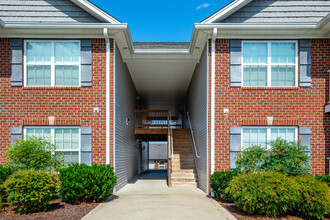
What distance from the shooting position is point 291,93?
948 cm

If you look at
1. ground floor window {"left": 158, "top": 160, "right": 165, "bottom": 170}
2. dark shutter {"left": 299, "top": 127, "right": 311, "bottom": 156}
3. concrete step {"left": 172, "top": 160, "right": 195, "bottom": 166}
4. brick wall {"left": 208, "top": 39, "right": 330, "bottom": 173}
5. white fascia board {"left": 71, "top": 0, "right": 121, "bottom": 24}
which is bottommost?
ground floor window {"left": 158, "top": 160, "right": 165, "bottom": 170}

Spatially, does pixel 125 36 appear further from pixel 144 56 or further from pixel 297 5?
pixel 297 5

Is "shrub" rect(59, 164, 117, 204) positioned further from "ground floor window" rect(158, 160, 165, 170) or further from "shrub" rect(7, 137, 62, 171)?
"ground floor window" rect(158, 160, 165, 170)

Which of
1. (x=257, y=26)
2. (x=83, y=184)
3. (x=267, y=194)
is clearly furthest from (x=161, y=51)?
(x=267, y=194)

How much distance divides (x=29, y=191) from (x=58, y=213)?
0.79 meters

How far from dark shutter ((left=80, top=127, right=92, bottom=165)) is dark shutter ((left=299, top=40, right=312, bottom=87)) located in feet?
21.9

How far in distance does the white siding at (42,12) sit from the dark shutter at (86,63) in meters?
0.93

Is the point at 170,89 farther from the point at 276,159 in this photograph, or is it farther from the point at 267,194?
the point at 267,194

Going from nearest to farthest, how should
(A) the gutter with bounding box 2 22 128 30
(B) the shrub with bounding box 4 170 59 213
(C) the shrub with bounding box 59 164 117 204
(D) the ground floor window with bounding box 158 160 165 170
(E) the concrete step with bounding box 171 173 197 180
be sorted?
1. (B) the shrub with bounding box 4 170 59 213
2. (C) the shrub with bounding box 59 164 117 204
3. (A) the gutter with bounding box 2 22 128 30
4. (E) the concrete step with bounding box 171 173 197 180
5. (D) the ground floor window with bounding box 158 160 165 170

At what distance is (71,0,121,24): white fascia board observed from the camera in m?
9.34

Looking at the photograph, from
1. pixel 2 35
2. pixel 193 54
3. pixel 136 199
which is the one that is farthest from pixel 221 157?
pixel 2 35

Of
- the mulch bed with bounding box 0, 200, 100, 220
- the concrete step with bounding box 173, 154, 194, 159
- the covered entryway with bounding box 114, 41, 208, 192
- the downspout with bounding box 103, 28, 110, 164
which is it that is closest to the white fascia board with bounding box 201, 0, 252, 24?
the covered entryway with bounding box 114, 41, 208, 192

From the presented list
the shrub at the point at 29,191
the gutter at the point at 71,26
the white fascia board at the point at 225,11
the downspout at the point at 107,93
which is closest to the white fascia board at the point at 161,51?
the downspout at the point at 107,93

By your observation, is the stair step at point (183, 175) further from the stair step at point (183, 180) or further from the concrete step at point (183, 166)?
the concrete step at point (183, 166)
